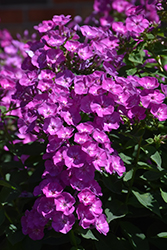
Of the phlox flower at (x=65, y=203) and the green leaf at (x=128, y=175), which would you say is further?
the green leaf at (x=128, y=175)

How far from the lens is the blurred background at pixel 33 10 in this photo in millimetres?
2490

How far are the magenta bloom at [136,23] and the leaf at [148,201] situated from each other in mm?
447

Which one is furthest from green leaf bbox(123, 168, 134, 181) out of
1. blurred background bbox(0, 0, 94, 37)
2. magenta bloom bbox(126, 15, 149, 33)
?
blurred background bbox(0, 0, 94, 37)

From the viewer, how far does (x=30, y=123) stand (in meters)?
0.83

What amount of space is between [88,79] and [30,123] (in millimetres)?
172

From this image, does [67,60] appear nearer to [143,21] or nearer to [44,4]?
[143,21]

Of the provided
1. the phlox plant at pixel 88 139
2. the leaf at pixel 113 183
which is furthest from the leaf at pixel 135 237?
the leaf at pixel 113 183

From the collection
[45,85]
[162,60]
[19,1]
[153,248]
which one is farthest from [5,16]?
[153,248]

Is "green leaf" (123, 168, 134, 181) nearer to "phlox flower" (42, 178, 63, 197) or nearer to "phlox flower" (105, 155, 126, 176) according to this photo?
"phlox flower" (105, 155, 126, 176)

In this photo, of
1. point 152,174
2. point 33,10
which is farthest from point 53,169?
point 33,10

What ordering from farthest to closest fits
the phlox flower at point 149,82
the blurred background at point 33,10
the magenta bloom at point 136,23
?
the blurred background at point 33,10, the magenta bloom at point 136,23, the phlox flower at point 149,82

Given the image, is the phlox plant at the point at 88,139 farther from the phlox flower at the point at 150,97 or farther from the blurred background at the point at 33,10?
the blurred background at the point at 33,10

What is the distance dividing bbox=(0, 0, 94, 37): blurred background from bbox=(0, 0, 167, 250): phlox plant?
58.7 inches

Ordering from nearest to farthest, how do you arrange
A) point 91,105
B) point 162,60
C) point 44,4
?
1. point 91,105
2. point 162,60
3. point 44,4
